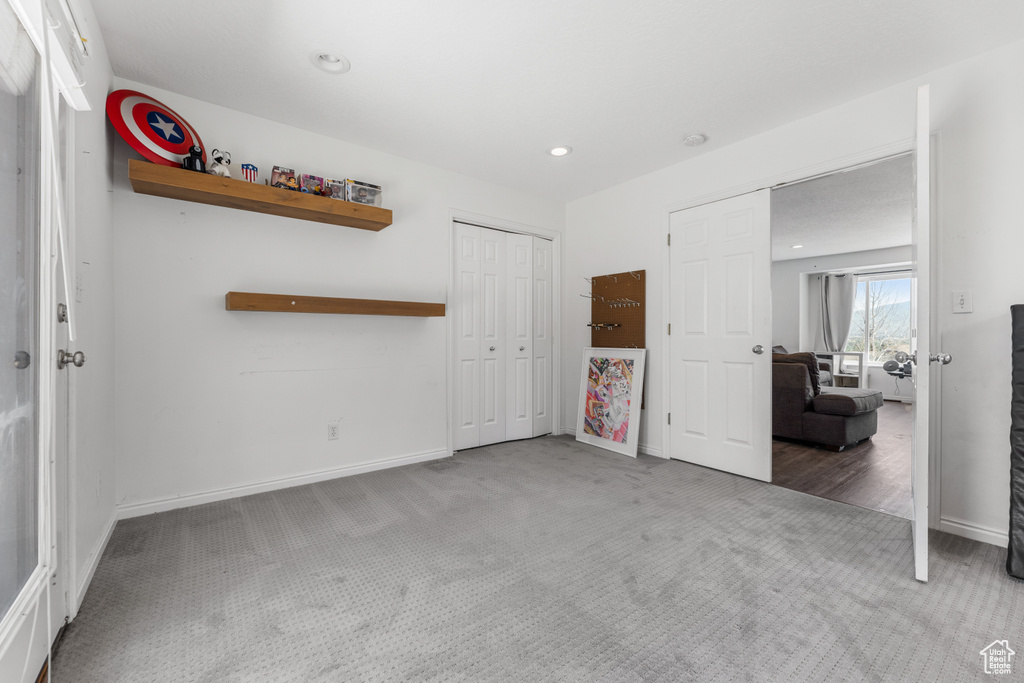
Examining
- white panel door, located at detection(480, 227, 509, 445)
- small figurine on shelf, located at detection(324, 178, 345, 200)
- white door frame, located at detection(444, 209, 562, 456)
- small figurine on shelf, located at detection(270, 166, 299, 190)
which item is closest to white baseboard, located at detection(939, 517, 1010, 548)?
white door frame, located at detection(444, 209, 562, 456)

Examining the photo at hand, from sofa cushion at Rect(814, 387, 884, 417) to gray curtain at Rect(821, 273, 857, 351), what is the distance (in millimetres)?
3802

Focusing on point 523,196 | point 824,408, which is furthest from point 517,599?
point 824,408

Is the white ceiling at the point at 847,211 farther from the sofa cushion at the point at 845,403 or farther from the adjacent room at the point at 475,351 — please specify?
the sofa cushion at the point at 845,403

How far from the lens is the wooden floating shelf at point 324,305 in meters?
2.62

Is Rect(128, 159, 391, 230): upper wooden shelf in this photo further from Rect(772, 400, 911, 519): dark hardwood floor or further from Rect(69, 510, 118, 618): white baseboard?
Rect(772, 400, 911, 519): dark hardwood floor

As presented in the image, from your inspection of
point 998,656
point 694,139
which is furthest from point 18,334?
point 694,139

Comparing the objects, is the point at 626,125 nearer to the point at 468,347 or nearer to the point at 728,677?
the point at 468,347

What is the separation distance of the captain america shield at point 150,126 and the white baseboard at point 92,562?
1.86m

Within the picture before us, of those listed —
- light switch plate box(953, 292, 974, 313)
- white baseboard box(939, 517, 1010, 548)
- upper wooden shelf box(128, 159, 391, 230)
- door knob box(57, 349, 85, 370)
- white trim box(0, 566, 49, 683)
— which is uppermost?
upper wooden shelf box(128, 159, 391, 230)

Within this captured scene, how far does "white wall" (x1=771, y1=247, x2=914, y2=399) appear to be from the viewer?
24.3 feet

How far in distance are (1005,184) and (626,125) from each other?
193 centimetres

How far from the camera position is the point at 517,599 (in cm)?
171

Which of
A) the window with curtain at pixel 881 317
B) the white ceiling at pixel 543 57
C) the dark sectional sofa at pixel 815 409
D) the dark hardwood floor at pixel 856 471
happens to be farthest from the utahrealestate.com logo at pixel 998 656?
the window with curtain at pixel 881 317

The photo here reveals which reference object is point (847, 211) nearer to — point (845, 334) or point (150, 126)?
point (845, 334)
